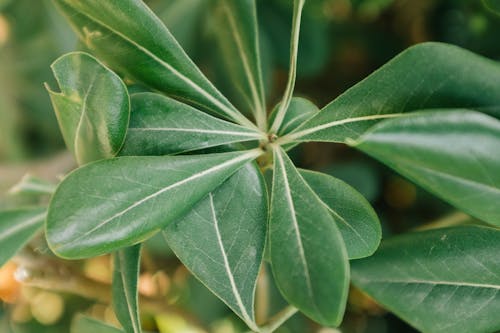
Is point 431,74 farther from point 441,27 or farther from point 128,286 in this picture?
point 441,27

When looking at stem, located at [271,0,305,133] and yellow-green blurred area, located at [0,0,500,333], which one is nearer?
stem, located at [271,0,305,133]

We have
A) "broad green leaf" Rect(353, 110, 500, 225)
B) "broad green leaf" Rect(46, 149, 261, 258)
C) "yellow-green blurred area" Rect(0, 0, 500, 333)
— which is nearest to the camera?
"broad green leaf" Rect(353, 110, 500, 225)

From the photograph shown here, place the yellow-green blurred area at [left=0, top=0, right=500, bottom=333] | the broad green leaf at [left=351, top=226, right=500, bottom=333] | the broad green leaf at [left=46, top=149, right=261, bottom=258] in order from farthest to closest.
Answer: the yellow-green blurred area at [left=0, top=0, right=500, bottom=333] → the broad green leaf at [left=351, top=226, right=500, bottom=333] → the broad green leaf at [left=46, top=149, right=261, bottom=258]

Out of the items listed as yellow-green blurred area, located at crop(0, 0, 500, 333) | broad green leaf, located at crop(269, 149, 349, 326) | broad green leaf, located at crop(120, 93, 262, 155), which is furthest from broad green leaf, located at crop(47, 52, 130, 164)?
yellow-green blurred area, located at crop(0, 0, 500, 333)

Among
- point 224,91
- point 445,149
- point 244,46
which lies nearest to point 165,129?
point 244,46

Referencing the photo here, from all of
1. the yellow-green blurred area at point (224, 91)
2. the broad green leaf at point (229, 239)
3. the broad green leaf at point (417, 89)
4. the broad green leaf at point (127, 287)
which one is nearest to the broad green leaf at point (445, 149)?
the broad green leaf at point (417, 89)

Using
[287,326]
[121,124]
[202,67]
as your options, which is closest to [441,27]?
[202,67]

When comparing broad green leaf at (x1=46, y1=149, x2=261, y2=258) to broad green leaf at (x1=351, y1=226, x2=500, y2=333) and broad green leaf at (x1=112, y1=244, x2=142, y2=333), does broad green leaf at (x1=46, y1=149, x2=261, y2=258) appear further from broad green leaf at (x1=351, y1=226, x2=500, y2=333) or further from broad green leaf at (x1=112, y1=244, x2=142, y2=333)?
broad green leaf at (x1=351, y1=226, x2=500, y2=333)

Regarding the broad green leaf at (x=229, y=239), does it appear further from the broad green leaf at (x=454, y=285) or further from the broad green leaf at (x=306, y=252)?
the broad green leaf at (x=454, y=285)
